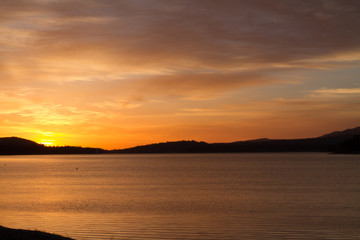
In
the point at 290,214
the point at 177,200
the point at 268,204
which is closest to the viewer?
the point at 290,214

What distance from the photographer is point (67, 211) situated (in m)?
41.9

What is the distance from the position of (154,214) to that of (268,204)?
1365 centimetres

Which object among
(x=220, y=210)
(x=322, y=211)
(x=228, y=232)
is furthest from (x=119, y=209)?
(x=322, y=211)

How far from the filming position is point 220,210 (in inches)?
1644

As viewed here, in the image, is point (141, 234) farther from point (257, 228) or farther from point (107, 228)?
point (257, 228)

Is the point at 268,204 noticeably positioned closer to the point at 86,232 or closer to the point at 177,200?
the point at 177,200

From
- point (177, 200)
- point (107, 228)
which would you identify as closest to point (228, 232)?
point (107, 228)

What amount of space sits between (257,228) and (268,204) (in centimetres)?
1517

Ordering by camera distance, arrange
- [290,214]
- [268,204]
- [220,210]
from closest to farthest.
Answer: [290,214] < [220,210] < [268,204]

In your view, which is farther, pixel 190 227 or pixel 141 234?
pixel 190 227

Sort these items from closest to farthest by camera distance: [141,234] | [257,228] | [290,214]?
[141,234], [257,228], [290,214]

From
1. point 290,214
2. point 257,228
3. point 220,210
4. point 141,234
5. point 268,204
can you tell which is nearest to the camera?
point 141,234

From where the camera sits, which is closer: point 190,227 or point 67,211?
point 190,227

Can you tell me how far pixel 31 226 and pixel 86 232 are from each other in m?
6.02
